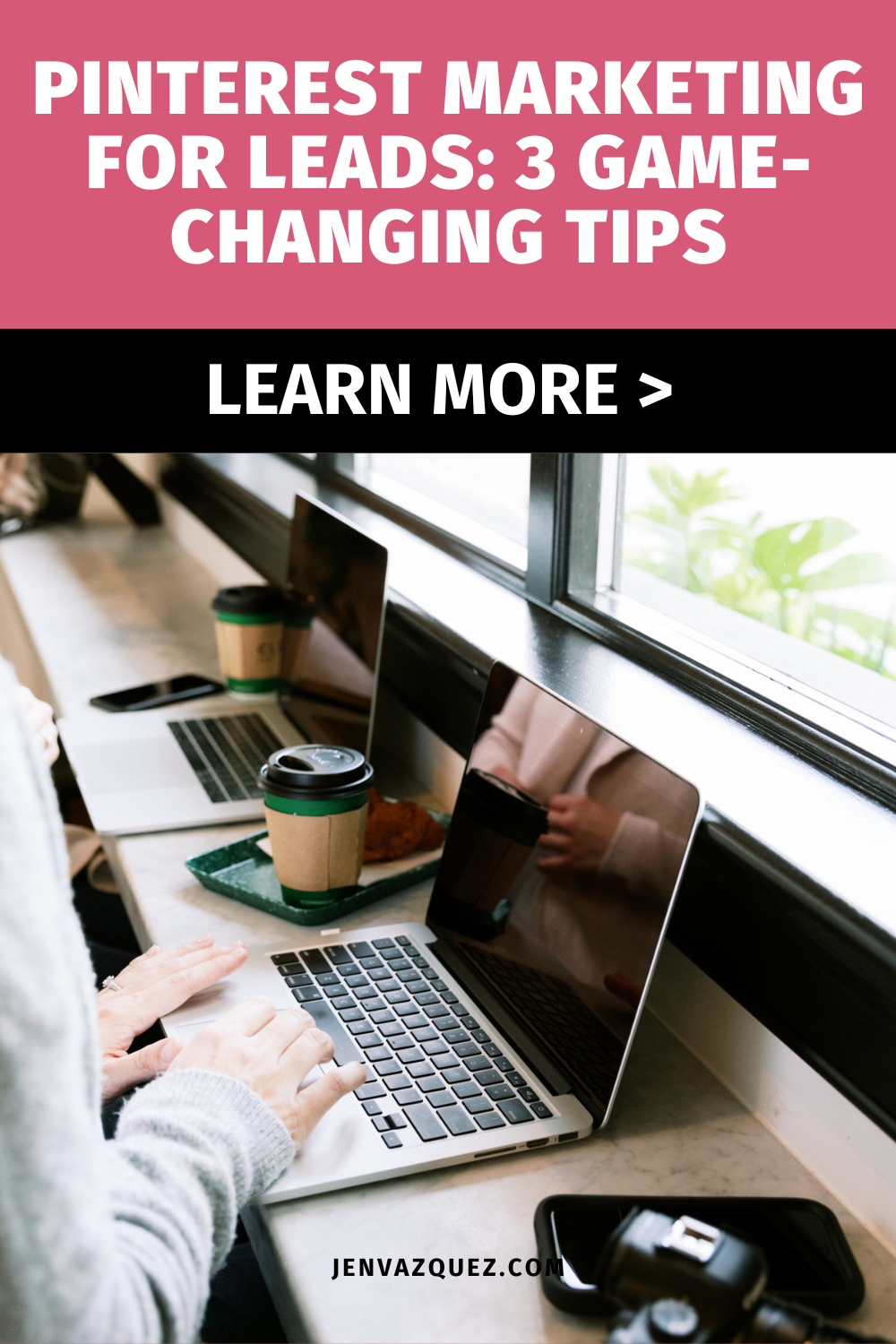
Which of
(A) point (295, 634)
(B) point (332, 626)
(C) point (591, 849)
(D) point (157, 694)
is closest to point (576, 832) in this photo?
(C) point (591, 849)

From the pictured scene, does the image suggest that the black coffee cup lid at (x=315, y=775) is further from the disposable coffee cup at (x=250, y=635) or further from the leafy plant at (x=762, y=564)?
the disposable coffee cup at (x=250, y=635)

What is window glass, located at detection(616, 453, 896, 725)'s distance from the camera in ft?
3.27

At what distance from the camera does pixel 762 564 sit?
1.14m

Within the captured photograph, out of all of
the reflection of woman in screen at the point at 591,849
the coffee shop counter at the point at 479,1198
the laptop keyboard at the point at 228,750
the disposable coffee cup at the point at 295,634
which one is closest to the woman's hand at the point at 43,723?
the coffee shop counter at the point at 479,1198

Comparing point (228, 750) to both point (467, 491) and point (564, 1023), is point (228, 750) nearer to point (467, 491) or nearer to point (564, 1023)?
point (467, 491)

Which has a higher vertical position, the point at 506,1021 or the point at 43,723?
the point at 43,723

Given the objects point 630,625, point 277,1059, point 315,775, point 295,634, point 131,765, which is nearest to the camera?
point 277,1059

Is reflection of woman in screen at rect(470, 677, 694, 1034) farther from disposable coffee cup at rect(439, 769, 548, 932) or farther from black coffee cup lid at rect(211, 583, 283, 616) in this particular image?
black coffee cup lid at rect(211, 583, 283, 616)

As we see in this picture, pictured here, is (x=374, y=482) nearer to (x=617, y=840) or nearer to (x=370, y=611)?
(x=370, y=611)

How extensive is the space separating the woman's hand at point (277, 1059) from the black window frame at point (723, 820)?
0.29 meters

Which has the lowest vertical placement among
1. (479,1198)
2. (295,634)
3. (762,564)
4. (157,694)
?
(479,1198)

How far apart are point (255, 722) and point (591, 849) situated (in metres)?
0.85

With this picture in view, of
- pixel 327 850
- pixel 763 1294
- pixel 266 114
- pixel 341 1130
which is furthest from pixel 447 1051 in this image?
pixel 266 114

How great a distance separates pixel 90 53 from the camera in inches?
47.6
